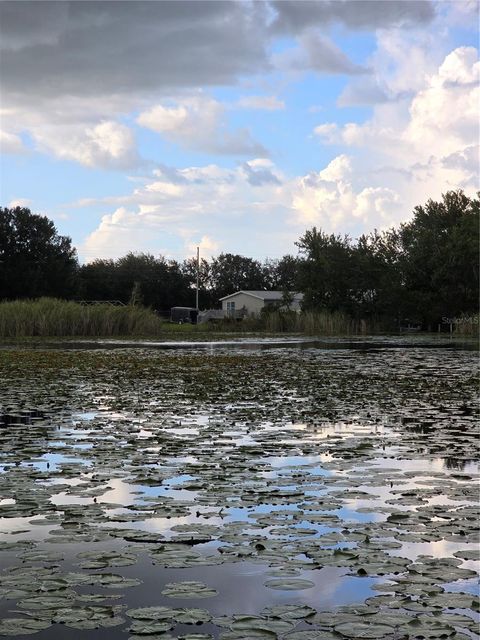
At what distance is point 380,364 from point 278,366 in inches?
113

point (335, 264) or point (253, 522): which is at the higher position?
point (335, 264)

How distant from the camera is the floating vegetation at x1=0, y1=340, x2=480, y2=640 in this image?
11.7 feet

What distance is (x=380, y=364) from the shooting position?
2189 cm

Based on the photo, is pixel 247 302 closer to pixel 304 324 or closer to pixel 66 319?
pixel 304 324

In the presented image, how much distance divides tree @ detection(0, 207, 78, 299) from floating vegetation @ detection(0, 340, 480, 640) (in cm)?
7213

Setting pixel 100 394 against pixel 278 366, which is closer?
pixel 100 394

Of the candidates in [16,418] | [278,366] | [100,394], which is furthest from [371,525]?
[278,366]

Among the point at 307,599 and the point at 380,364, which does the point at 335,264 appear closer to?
the point at 380,364

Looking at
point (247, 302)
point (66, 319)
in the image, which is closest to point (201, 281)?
point (247, 302)

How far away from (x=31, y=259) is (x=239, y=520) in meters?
83.2

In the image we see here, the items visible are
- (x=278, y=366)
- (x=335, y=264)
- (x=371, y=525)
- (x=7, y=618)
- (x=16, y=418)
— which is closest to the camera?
(x=7, y=618)

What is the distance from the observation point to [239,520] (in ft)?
17.5

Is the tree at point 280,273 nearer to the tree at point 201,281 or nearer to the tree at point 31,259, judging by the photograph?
the tree at point 201,281

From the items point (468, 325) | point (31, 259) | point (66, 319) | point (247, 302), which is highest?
point (31, 259)
